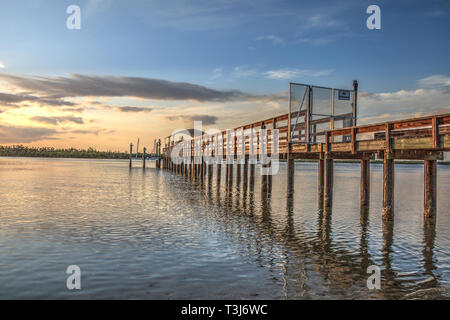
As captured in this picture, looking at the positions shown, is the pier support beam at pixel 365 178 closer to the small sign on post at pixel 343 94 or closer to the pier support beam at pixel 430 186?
the pier support beam at pixel 430 186

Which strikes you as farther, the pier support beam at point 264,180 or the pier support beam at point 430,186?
the pier support beam at point 264,180

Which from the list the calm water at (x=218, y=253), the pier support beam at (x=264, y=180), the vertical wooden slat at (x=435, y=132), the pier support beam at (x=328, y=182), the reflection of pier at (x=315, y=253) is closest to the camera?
the calm water at (x=218, y=253)

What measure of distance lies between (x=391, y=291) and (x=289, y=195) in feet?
44.8

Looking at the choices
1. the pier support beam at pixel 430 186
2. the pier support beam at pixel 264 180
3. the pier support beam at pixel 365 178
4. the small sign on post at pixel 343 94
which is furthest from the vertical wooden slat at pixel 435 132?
the pier support beam at pixel 264 180

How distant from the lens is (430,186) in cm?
1226

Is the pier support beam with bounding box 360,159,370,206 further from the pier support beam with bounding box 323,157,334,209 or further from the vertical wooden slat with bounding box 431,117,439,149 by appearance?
the vertical wooden slat with bounding box 431,117,439,149

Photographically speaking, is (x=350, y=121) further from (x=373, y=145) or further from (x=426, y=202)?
(x=426, y=202)

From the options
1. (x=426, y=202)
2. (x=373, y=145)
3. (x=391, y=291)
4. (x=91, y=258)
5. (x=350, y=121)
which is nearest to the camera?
(x=391, y=291)

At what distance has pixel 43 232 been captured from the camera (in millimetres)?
10617

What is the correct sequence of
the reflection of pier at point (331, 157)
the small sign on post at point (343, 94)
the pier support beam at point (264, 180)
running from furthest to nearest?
the pier support beam at point (264, 180) → the small sign on post at point (343, 94) → the reflection of pier at point (331, 157)

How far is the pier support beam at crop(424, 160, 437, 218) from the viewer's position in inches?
480

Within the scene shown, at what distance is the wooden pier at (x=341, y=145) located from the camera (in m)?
11.7

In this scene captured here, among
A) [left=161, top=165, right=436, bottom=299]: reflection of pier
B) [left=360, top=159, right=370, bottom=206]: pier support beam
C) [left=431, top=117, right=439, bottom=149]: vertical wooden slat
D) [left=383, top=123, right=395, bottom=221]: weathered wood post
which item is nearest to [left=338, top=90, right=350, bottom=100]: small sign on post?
[left=360, top=159, right=370, bottom=206]: pier support beam
